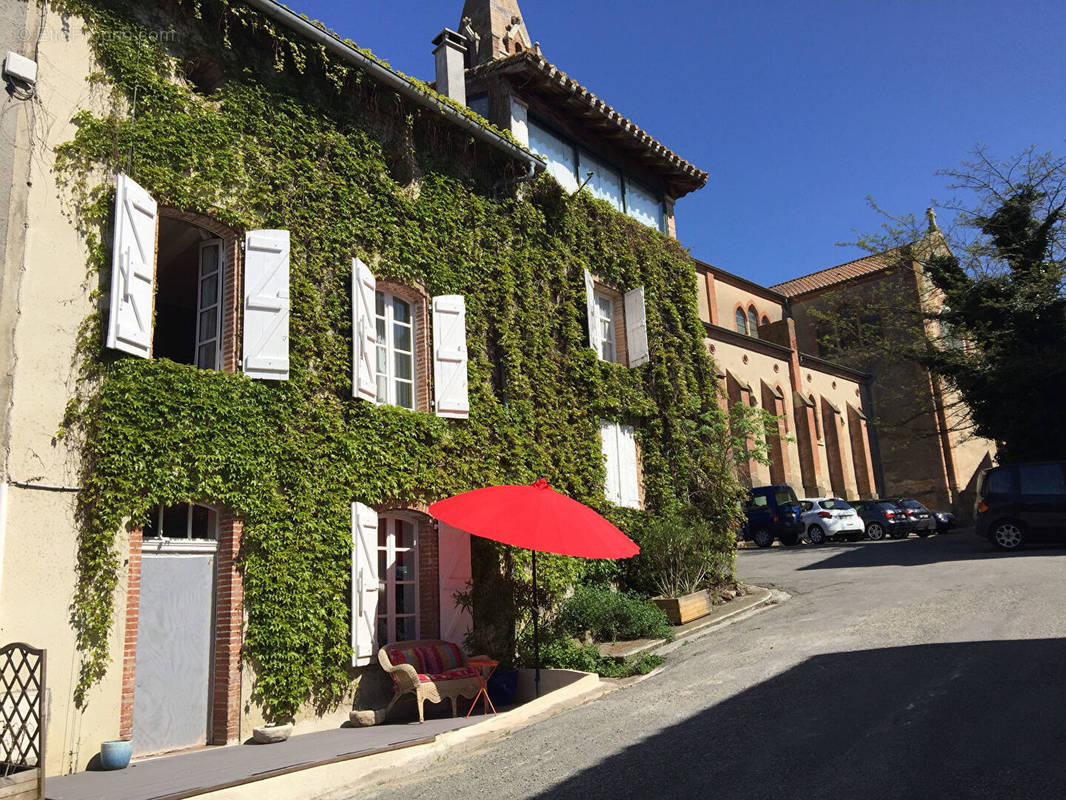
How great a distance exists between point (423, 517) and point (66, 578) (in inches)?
161

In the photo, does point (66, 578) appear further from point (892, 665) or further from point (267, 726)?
point (892, 665)

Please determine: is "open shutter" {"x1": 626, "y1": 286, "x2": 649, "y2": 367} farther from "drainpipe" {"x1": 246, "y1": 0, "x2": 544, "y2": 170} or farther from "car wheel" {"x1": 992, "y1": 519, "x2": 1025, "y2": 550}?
"car wheel" {"x1": 992, "y1": 519, "x2": 1025, "y2": 550}

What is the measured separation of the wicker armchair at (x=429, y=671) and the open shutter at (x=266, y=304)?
3188mm

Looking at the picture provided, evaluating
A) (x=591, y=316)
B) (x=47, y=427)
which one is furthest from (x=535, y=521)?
(x=591, y=316)

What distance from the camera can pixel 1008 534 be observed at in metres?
15.7

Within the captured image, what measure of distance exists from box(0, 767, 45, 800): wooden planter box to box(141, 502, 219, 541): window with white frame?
2577 mm

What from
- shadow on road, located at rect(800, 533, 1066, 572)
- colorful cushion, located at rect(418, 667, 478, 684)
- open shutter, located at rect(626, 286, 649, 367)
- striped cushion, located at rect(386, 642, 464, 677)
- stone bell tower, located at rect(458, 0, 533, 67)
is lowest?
colorful cushion, located at rect(418, 667, 478, 684)

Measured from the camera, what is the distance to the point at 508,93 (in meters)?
13.3

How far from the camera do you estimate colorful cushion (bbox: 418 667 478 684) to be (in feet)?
27.9

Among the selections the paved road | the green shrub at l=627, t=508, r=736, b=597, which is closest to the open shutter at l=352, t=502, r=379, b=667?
the paved road

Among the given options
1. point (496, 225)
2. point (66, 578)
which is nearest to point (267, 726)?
point (66, 578)

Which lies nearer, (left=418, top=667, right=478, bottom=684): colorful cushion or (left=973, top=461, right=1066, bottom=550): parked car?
(left=418, top=667, right=478, bottom=684): colorful cushion

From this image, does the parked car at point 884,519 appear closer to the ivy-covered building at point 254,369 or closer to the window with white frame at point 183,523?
the ivy-covered building at point 254,369

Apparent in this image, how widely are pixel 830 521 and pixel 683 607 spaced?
497 inches
